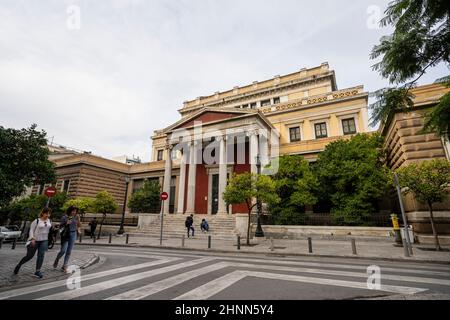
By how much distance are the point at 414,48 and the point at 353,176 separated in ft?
41.6

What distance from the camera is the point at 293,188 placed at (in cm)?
1973

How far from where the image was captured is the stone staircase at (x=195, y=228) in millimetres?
18781

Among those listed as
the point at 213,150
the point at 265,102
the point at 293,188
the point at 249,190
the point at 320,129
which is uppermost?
the point at 265,102

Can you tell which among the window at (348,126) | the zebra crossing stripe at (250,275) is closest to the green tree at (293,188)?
the window at (348,126)

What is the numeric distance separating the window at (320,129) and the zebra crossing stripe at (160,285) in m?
24.0

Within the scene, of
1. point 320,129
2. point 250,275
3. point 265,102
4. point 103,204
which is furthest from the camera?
point 265,102

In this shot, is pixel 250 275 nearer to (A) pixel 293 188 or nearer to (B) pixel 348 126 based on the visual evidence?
(A) pixel 293 188

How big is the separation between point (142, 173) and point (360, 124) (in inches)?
1153

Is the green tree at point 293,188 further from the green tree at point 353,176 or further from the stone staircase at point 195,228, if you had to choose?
the stone staircase at point 195,228

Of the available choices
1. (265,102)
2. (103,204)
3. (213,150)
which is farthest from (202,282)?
(265,102)

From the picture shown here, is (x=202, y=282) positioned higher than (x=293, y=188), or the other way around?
(x=293, y=188)

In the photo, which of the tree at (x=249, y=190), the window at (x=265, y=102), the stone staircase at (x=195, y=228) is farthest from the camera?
the window at (x=265, y=102)

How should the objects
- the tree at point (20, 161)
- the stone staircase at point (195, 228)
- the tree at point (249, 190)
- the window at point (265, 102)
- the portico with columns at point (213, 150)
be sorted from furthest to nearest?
the window at point (265, 102) → the portico with columns at point (213, 150) → the stone staircase at point (195, 228) → the tree at point (249, 190) → the tree at point (20, 161)
